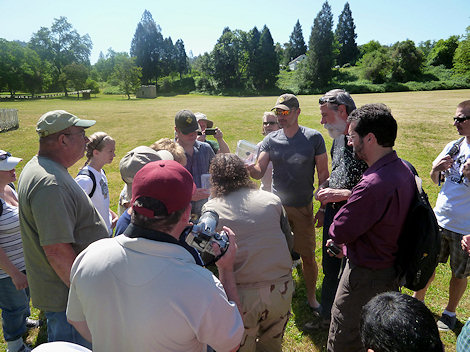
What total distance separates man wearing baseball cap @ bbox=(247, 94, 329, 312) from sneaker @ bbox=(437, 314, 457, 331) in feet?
4.79

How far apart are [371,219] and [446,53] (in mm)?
72427

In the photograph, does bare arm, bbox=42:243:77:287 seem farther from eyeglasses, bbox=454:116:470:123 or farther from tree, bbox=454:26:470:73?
tree, bbox=454:26:470:73

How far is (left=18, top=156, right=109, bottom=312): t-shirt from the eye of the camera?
2.12 meters

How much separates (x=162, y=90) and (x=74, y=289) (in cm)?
6887

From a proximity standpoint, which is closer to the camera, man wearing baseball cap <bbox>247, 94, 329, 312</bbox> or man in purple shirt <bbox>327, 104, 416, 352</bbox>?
man in purple shirt <bbox>327, 104, 416, 352</bbox>

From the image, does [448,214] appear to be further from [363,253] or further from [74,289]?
[74,289]

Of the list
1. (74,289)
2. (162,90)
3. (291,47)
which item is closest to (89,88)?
(162,90)

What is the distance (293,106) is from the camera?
3869 mm

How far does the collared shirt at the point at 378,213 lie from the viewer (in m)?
2.20

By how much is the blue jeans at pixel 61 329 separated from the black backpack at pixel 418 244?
8.64ft

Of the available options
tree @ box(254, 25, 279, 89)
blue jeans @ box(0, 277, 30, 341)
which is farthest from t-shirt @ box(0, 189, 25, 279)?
tree @ box(254, 25, 279, 89)

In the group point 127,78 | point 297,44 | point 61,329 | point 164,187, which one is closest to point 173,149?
point 61,329

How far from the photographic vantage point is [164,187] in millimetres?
1493

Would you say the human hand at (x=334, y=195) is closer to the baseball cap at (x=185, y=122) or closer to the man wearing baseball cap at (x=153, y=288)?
the man wearing baseball cap at (x=153, y=288)
